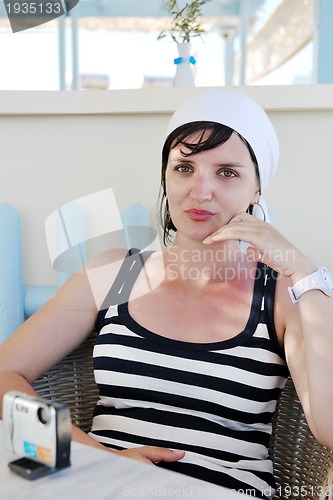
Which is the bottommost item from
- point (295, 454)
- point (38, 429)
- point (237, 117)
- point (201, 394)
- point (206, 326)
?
point (295, 454)

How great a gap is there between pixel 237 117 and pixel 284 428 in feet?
2.00

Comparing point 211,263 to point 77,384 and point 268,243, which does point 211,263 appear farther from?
point 77,384

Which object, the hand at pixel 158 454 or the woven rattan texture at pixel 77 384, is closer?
the hand at pixel 158 454

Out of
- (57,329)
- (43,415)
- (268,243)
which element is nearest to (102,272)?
(57,329)

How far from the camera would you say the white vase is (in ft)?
6.14

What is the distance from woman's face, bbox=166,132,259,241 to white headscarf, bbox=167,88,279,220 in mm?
26

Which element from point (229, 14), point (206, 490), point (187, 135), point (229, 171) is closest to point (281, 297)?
point (229, 171)

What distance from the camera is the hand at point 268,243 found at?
120 centimetres

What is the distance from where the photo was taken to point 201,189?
1274 mm

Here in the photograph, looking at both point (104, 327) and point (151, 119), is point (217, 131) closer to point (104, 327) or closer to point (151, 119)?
point (104, 327)

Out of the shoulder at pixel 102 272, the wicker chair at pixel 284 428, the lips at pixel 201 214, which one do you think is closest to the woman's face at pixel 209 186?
the lips at pixel 201 214

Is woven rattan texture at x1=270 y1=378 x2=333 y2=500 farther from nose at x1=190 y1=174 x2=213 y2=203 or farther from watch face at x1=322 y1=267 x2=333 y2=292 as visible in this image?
nose at x1=190 y1=174 x2=213 y2=203

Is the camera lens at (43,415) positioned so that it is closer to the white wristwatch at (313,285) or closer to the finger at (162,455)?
the finger at (162,455)

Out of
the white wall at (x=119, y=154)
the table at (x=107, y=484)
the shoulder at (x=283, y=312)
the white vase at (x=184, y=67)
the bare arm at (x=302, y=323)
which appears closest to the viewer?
the table at (x=107, y=484)
